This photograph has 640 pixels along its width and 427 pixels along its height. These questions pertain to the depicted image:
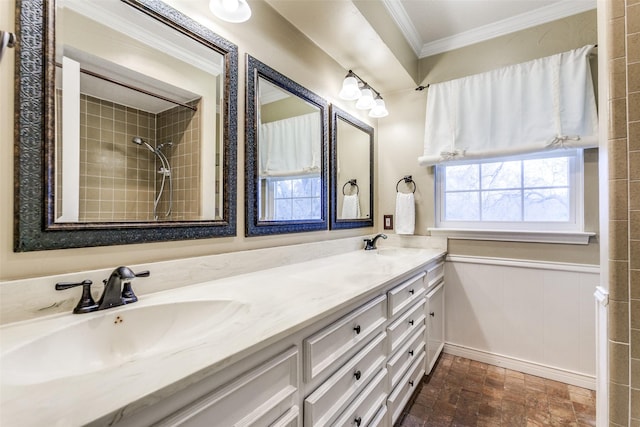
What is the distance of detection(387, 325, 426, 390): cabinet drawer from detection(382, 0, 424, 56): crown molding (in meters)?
2.09

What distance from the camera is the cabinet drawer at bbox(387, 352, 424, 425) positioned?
138 centimetres

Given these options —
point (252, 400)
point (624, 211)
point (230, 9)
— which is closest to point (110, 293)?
point (252, 400)

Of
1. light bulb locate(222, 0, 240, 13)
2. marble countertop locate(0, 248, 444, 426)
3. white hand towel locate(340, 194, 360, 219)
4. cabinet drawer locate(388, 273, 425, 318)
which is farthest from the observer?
white hand towel locate(340, 194, 360, 219)

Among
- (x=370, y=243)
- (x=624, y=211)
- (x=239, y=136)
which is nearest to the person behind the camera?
(x=624, y=211)

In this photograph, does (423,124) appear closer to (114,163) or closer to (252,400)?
(114,163)

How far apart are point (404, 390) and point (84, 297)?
1.53 m

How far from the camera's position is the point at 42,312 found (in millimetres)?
780

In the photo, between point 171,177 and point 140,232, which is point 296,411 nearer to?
point 140,232

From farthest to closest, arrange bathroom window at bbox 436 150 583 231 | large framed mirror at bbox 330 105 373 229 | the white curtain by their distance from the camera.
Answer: large framed mirror at bbox 330 105 373 229 → bathroom window at bbox 436 150 583 231 → the white curtain

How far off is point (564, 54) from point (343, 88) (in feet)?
4.88

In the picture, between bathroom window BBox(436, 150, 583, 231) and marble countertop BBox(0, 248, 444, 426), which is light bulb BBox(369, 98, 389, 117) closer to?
bathroom window BBox(436, 150, 583, 231)

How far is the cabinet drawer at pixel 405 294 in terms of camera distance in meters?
1.36

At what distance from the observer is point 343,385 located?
1.01 meters

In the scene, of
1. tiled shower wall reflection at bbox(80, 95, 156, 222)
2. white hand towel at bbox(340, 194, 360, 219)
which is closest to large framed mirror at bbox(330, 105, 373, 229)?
white hand towel at bbox(340, 194, 360, 219)
